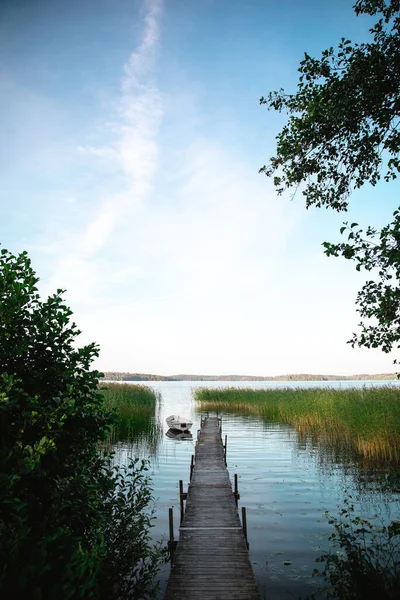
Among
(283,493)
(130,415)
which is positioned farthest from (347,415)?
(130,415)

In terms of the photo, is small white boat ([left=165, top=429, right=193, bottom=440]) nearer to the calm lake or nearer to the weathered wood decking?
the calm lake

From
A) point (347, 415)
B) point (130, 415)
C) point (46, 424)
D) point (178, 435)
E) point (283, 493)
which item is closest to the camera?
point (46, 424)

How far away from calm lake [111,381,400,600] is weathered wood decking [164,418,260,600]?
0.66 meters

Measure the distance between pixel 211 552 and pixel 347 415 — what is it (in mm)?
13387

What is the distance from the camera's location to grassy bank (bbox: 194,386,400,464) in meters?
15.5

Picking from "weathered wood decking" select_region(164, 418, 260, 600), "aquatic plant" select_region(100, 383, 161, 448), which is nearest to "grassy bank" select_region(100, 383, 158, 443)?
"aquatic plant" select_region(100, 383, 161, 448)

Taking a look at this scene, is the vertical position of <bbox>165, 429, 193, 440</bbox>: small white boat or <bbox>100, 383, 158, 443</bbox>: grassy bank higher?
<bbox>100, 383, 158, 443</bbox>: grassy bank

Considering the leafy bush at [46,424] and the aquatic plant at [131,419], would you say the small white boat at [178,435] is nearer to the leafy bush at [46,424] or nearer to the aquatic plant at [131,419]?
the aquatic plant at [131,419]

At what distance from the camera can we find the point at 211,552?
23.4 ft

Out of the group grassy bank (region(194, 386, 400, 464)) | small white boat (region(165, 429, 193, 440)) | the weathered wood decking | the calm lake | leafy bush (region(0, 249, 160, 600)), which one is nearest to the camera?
leafy bush (region(0, 249, 160, 600))

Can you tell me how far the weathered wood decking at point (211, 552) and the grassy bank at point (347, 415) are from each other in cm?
699

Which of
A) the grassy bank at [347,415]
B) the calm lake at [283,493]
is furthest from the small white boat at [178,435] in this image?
the grassy bank at [347,415]

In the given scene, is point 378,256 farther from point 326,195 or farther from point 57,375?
point 57,375

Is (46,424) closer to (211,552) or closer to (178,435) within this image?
(211,552)
